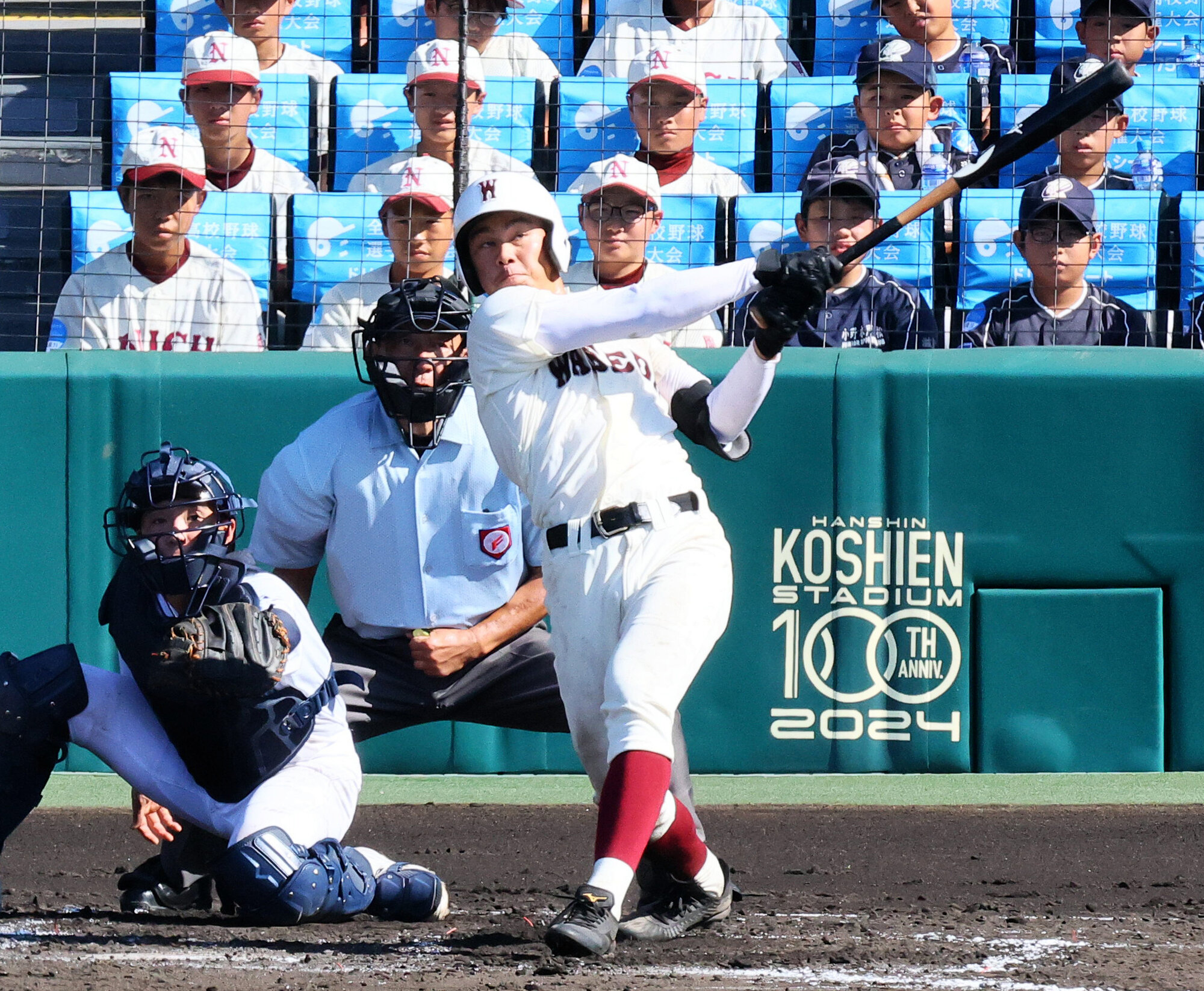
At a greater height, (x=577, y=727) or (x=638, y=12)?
(x=638, y=12)

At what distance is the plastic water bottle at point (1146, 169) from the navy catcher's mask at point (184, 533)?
13.7 feet

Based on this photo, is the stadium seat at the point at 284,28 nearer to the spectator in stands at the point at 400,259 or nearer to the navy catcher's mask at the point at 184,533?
the spectator in stands at the point at 400,259

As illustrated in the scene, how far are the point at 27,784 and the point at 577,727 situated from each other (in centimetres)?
106

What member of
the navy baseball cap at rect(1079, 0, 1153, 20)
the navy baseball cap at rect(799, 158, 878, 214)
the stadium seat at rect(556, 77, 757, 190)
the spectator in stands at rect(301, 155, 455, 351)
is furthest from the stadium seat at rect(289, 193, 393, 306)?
the navy baseball cap at rect(1079, 0, 1153, 20)

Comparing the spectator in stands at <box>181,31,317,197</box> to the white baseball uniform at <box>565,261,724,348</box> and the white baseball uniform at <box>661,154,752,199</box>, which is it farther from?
the white baseball uniform at <box>661,154,752,199</box>

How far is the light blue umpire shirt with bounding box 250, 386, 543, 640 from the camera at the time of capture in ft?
12.8

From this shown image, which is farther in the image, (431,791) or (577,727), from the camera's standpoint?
(431,791)

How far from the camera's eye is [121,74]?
20.9 ft

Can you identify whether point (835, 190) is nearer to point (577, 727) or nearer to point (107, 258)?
point (107, 258)

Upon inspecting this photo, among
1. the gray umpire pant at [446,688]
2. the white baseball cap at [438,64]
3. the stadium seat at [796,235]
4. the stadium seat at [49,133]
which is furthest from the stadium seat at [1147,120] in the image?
the stadium seat at [49,133]

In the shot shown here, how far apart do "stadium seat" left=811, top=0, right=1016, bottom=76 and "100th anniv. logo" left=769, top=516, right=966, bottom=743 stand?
2614 millimetres

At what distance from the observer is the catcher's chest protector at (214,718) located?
119 inches

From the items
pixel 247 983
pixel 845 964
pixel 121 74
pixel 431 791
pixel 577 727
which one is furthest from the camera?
pixel 121 74

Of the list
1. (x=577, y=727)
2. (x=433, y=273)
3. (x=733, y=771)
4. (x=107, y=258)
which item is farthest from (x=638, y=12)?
(x=577, y=727)
